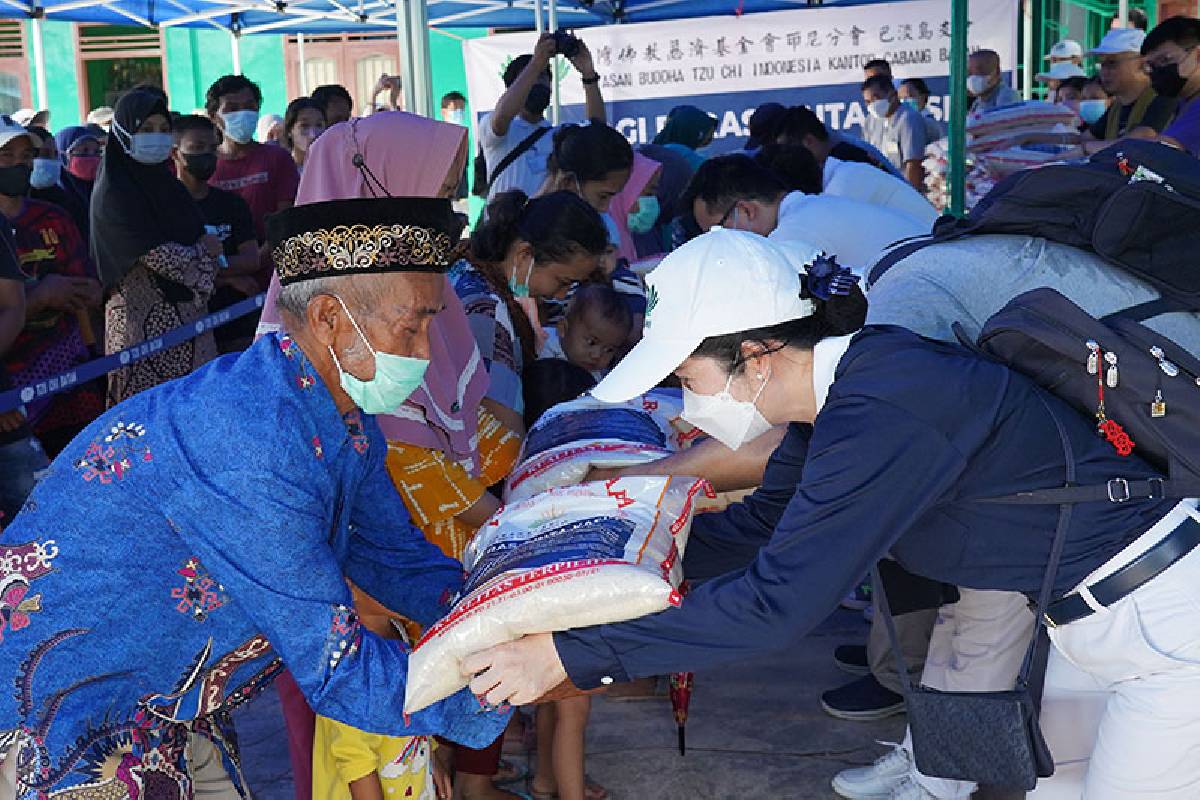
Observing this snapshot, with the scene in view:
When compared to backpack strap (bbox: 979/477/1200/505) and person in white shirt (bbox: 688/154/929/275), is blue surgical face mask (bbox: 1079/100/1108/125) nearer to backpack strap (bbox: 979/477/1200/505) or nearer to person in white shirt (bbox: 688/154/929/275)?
person in white shirt (bbox: 688/154/929/275)

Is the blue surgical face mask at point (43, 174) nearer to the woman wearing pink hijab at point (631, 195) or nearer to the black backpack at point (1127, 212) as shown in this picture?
the woman wearing pink hijab at point (631, 195)

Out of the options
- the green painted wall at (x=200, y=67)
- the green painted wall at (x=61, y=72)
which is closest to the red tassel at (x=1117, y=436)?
the green painted wall at (x=200, y=67)

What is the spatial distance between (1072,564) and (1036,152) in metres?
4.16

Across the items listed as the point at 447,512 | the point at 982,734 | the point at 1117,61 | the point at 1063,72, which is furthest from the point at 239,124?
the point at 1063,72

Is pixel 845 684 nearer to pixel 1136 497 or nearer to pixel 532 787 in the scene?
pixel 532 787

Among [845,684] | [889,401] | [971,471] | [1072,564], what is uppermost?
[889,401]

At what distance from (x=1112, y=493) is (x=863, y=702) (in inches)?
91.5

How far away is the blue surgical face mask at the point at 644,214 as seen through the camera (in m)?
6.15

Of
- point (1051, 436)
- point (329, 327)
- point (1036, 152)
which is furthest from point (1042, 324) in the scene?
point (1036, 152)

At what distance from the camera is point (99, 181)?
546 centimetres

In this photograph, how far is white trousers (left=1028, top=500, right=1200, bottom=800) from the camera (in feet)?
7.40

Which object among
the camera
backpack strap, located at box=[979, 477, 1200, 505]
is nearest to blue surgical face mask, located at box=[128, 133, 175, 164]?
the camera

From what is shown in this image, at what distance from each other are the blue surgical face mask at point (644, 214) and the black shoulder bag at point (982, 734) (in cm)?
397

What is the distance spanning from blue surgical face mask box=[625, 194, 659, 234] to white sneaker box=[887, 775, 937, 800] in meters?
3.16
